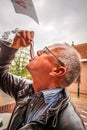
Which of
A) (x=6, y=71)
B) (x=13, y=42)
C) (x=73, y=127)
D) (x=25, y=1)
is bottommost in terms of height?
(x=73, y=127)

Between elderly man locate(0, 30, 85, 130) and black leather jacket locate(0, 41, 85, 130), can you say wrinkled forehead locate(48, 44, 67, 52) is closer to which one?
elderly man locate(0, 30, 85, 130)

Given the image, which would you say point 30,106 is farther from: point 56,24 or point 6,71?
point 56,24

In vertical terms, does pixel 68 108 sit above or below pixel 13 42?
below

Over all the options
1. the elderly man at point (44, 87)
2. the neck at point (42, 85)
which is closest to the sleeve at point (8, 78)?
the elderly man at point (44, 87)

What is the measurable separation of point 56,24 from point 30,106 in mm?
3000

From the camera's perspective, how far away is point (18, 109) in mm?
1092

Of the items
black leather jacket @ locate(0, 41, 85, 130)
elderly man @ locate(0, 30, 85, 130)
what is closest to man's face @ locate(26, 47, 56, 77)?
elderly man @ locate(0, 30, 85, 130)

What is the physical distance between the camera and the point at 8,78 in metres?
1.31

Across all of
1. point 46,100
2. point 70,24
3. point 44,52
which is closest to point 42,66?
point 44,52

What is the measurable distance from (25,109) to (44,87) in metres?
0.14

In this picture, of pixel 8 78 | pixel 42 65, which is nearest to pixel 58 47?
pixel 42 65

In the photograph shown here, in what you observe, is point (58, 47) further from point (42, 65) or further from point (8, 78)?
point (8, 78)

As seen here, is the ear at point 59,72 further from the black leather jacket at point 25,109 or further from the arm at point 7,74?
the arm at point 7,74

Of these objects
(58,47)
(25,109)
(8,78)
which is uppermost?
(58,47)
